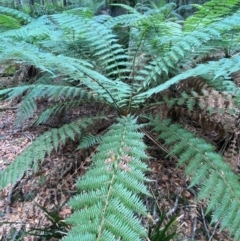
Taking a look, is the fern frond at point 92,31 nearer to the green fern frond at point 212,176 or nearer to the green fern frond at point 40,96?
the green fern frond at point 40,96

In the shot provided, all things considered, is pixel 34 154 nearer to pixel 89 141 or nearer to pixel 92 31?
pixel 89 141

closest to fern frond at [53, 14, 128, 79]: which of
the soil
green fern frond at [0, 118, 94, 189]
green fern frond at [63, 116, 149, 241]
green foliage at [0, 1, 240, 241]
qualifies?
green foliage at [0, 1, 240, 241]

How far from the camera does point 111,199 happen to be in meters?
1.09

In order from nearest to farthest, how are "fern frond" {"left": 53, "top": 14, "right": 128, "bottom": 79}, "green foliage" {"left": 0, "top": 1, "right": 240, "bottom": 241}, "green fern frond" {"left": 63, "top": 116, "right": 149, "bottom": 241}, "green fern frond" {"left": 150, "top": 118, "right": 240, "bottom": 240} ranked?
"green fern frond" {"left": 63, "top": 116, "right": 149, "bottom": 241}
"green foliage" {"left": 0, "top": 1, "right": 240, "bottom": 241}
"green fern frond" {"left": 150, "top": 118, "right": 240, "bottom": 240}
"fern frond" {"left": 53, "top": 14, "right": 128, "bottom": 79}

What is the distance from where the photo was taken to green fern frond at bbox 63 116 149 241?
96 cm

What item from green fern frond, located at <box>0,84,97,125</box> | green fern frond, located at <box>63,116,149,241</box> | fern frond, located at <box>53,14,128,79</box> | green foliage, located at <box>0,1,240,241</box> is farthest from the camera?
fern frond, located at <box>53,14,128,79</box>

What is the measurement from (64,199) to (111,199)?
0.88 m

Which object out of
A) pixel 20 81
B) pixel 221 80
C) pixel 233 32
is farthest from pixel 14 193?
pixel 233 32

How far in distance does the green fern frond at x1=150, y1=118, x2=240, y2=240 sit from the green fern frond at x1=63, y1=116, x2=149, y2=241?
33 centimetres

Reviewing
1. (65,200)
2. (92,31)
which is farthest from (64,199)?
(92,31)

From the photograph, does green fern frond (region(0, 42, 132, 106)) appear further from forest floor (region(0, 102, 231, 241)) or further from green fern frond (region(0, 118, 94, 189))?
forest floor (region(0, 102, 231, 241))

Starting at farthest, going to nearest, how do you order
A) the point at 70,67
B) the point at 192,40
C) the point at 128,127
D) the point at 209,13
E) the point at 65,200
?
1. the point at 209,13
2. the point at 192,40
3. the point at 65,200
4. the point at 128,127
5. the point at 70,67

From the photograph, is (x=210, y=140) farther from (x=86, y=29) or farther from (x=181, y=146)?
(x=86, y=29)

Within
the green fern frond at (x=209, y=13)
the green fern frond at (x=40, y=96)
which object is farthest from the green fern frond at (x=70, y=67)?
the green fern frond at (x=209, y=13)
